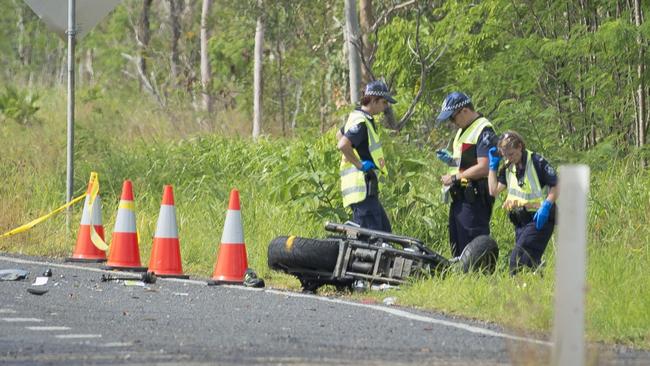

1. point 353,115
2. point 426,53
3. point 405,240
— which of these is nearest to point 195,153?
point 426,53

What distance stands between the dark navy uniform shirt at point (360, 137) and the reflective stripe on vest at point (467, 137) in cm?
69

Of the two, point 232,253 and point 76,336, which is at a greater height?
point 232,253

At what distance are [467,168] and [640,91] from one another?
17.4 feet

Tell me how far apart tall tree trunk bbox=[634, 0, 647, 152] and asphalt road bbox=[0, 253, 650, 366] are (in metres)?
6.26

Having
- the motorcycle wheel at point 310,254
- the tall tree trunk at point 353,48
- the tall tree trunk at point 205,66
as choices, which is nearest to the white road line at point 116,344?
the motorcycle wheel at point 310,254

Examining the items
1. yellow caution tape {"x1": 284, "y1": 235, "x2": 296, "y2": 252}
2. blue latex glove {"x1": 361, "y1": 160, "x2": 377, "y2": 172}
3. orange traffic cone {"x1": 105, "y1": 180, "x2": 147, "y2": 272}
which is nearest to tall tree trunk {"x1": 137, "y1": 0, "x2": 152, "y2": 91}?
orange traffic cone {"x1": 105, "y1": 180, "x2": 147, "y2": 272}

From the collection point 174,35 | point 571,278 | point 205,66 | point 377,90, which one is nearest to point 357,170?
point 377,90

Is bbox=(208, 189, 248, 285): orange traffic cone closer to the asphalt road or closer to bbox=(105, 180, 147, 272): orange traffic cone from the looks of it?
the asphalt road

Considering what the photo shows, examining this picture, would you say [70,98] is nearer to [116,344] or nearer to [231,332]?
[231,332]

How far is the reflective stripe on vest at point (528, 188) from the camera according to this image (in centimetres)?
1176

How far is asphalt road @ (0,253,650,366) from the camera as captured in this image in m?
7.37

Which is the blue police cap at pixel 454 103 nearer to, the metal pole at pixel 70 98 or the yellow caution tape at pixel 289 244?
the yellow caution tape at pixel 289 244

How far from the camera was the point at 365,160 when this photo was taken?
12625mm

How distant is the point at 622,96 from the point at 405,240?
627 centimetres
